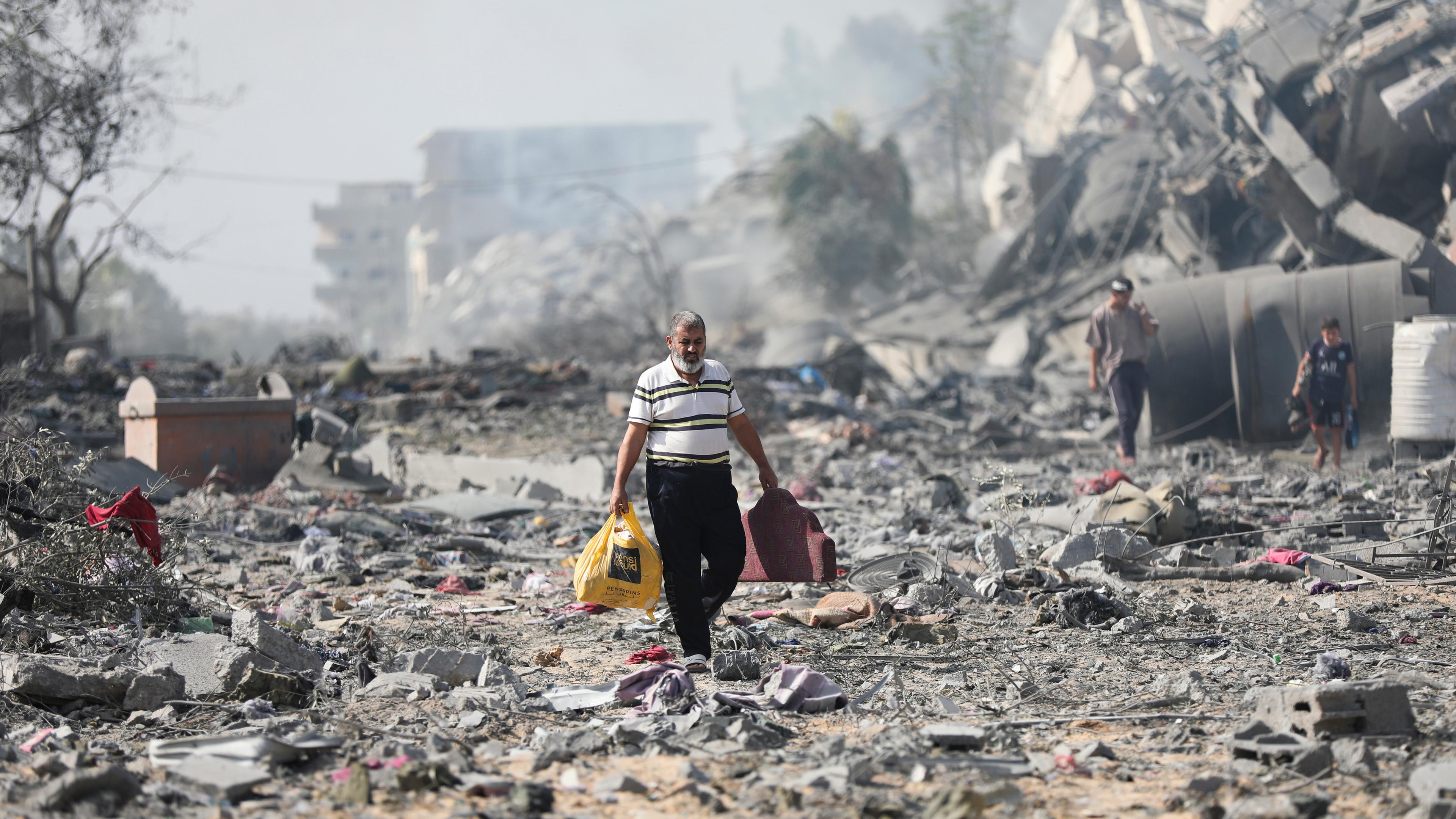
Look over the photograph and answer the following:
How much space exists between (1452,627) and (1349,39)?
12587mm

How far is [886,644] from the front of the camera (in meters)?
4.74

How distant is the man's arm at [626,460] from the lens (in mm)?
4305

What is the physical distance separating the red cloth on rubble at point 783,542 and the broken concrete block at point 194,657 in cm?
193

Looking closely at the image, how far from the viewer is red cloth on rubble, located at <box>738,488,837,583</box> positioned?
15.0ft

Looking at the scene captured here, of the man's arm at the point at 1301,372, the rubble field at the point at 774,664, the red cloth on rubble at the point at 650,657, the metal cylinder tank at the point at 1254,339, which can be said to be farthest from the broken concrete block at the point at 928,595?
the metal cylinder tank at the point at 1254,339

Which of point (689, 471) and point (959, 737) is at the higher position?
point (689, 471)

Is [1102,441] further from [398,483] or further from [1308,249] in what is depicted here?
[398,483]

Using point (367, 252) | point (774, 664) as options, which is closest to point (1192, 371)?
point (774, 664)

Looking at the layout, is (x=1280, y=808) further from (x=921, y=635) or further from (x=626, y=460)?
(x=626, y=460)

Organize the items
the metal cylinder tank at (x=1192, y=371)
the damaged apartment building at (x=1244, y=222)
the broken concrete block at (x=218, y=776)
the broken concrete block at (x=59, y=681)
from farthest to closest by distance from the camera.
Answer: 1. the metal cylinder tank at (x=1192, y=371)
2. the damaged apartment building at (x=1244, y=222)
3. the broken concrete block at (x=59, y=681)
4. the broken concrete block at (x=218, y=776)

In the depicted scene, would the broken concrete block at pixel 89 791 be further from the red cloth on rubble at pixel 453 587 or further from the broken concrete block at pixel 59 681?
the red cloth on rubble at pixel 453 587

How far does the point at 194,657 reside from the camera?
→ 407cm

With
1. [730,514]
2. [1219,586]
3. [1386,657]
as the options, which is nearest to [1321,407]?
[1219,586]

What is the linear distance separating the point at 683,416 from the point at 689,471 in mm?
205
